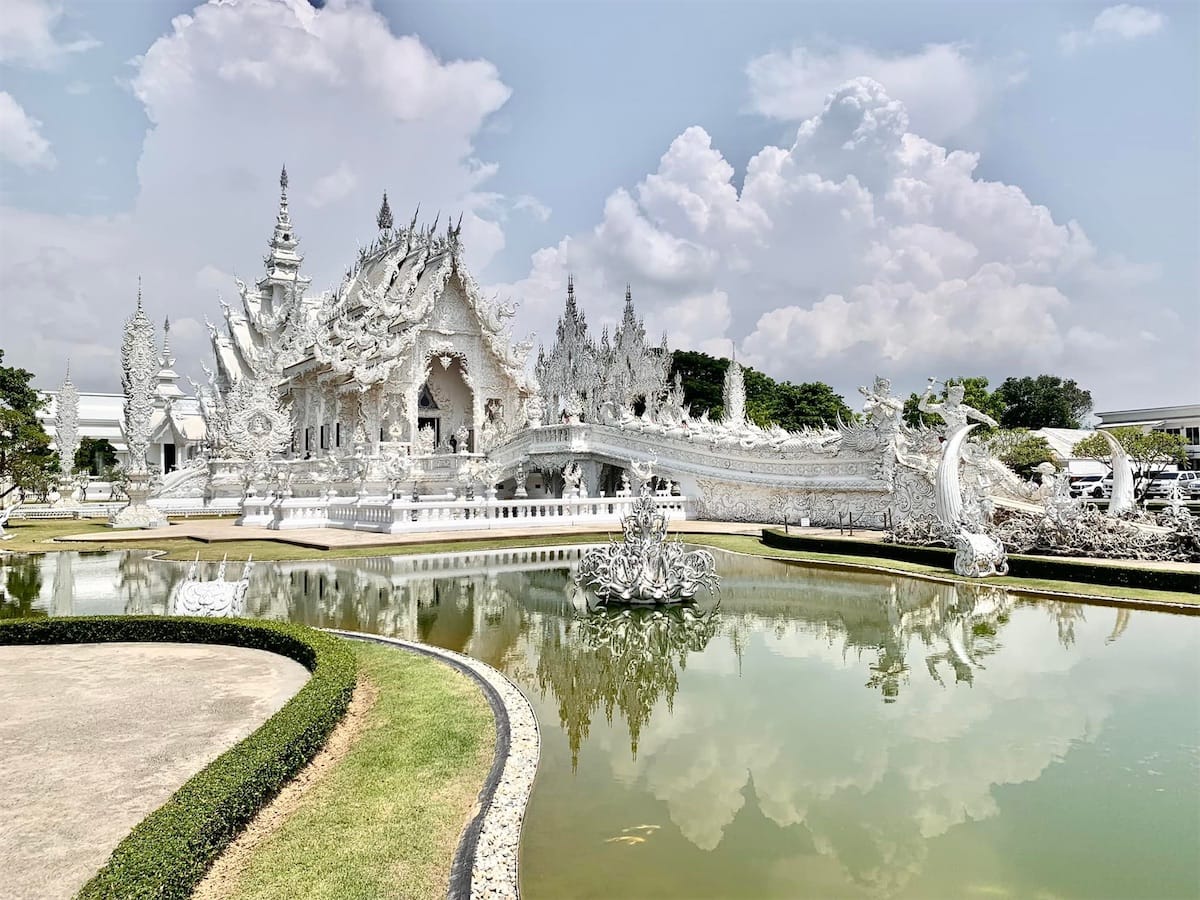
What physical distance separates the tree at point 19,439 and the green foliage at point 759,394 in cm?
3543

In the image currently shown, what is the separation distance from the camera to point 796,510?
21828mm

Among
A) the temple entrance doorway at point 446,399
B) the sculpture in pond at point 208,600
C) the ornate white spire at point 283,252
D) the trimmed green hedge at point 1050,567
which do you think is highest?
the ornate white spire at point 283,252

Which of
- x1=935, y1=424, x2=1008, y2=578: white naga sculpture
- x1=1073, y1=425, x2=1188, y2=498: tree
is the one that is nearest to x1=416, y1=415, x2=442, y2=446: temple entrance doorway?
x1=935, y1=424, x2=1008, y2=578: white naga sculpture

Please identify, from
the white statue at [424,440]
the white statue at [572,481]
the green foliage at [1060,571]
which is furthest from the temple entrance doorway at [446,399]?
the green foliage at [1060,571]

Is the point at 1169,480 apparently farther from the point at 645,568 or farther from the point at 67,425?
the point at 67,425

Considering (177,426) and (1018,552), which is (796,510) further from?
(177,426)

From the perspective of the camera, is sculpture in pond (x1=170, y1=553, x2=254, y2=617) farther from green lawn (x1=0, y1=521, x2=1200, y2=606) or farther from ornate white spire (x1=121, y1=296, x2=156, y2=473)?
ornate white spire (x1=121, y1=296, x2=156, y2=473)

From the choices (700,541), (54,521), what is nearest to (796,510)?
(700,541)

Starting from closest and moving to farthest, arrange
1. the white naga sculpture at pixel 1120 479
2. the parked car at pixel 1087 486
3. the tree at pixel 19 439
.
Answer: the white naga sculpture at pixel 1120 479 < the tree at pixel 19 439 < the parked car at pixel 1087 486

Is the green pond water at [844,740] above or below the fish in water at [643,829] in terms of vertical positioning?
above

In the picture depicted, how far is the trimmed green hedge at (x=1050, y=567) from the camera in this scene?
36.0ft

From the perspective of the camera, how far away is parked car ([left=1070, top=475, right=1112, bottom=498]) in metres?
28.2

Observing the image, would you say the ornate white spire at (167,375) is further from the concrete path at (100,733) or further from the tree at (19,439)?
the concrete path at (100,733)

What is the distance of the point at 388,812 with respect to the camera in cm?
427
